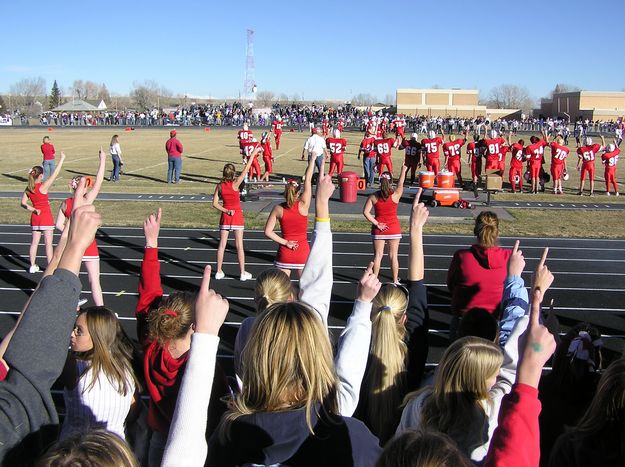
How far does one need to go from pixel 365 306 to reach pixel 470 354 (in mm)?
538

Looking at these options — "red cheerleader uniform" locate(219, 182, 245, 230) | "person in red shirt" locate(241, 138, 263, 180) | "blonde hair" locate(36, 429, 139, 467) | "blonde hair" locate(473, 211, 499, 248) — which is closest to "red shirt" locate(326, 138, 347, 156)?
"person in red shirt" locate(241, 138, 263, 180)

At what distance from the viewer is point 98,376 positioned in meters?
3.62

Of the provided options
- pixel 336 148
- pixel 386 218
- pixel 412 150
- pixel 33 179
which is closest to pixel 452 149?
pixel 412 150

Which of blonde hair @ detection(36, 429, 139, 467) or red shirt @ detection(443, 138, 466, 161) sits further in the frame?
red shirt @ detection(443, 138, 466, 161)

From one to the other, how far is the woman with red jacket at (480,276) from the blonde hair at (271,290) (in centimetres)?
181

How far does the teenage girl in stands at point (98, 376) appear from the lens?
3539mm

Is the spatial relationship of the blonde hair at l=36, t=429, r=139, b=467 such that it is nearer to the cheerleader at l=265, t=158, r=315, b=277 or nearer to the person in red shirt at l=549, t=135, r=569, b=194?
the cheerleader at l=265, t=158, r=315, b=277

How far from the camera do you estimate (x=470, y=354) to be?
9.68 feet

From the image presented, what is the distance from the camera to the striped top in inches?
139

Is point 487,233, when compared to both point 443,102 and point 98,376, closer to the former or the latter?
point 98,376

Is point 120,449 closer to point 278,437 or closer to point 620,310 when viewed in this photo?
point 278,437

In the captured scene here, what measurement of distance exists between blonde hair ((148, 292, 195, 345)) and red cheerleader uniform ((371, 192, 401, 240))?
20.7 ft

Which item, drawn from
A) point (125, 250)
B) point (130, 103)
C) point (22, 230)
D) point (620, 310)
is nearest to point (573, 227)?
point (620, 310)

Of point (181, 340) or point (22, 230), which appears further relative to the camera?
point (22, 230)
